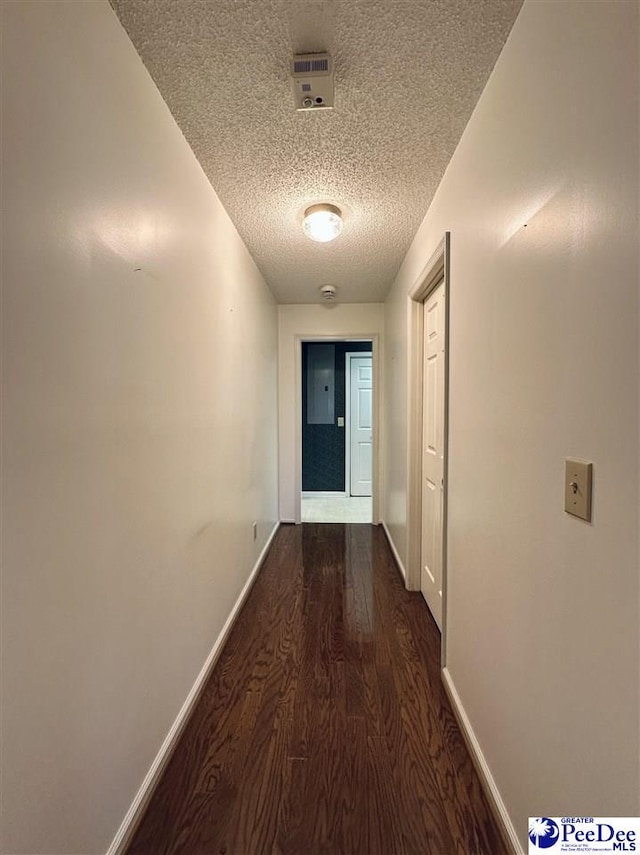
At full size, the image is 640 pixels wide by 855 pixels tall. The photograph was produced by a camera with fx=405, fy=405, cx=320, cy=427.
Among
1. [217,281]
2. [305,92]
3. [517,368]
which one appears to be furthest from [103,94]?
[517,368]

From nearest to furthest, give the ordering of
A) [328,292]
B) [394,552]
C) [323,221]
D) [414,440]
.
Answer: [323,221], [414,440], [394,552], [328,292]

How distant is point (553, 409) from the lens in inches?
37.1

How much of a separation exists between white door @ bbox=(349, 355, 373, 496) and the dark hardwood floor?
3.35 metres

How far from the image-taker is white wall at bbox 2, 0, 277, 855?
775mm

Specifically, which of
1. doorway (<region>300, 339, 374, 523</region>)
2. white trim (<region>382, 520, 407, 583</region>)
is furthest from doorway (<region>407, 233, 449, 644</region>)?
doorway (<region>300, 339, 374, 523</region>)

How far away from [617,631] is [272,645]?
1790 millimetres

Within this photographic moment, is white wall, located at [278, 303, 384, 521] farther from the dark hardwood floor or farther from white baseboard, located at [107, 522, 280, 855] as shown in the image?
white baseboard, located at [107, 522, 280, 855]

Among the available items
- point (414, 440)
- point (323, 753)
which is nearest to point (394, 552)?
point (414, 440)

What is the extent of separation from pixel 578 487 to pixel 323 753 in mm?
1328

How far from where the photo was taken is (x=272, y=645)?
6.98 feet

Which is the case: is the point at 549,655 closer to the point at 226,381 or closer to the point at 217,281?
the point at 226,381

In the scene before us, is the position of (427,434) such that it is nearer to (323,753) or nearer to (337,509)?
(323,753)

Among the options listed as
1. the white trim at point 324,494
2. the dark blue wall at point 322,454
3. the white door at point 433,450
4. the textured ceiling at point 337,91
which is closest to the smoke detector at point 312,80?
the textured ceiling at point 337,91

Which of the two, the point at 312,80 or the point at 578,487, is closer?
the point at 578,487
